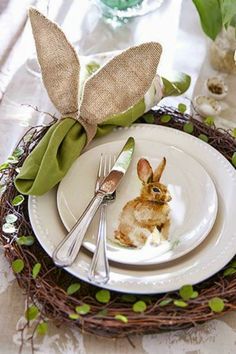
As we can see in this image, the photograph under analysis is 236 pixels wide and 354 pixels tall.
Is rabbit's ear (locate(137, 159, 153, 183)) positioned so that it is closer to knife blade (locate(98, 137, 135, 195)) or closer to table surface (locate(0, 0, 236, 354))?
knife blade (locate(98, 137, 135, 195))

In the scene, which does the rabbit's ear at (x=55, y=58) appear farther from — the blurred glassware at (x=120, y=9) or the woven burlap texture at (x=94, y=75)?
the blurred glassware at (x=120, y=9)

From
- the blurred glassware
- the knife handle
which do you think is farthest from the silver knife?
the blurred glassware

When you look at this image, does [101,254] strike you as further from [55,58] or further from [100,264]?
[55,58]

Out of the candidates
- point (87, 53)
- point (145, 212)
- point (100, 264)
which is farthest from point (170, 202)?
point (87, 53)

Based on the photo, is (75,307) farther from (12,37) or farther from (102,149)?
(12,37)

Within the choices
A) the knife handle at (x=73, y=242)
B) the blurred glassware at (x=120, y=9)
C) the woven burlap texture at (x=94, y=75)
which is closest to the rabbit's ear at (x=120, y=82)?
the woven burlap texture at (x=94, y=75)

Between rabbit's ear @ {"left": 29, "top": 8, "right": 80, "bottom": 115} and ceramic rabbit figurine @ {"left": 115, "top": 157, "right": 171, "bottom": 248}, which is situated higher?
rabbit's ear @ {"left": 29, "top": 8, "right": 80, "bottom": 115}

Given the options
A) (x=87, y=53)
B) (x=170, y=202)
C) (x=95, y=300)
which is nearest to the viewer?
(x=95, y=300)
